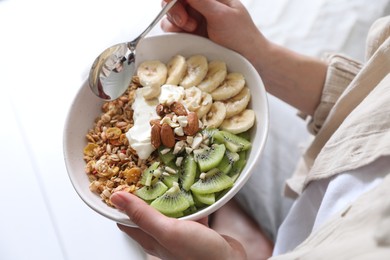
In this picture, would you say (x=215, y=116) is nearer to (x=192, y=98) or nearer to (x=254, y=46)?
(x=192, y=98)

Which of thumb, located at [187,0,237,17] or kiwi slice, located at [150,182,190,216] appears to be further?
thumb, located at [187,0,237,17]

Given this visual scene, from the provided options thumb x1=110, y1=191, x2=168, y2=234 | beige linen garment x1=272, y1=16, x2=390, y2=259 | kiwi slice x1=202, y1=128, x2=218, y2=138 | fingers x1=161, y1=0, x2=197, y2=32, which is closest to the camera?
beige linen garment x1=272, y1=16, x2=390, y2=259

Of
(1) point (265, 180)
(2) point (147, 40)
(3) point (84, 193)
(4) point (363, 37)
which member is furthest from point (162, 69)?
(4) point (363, 37)

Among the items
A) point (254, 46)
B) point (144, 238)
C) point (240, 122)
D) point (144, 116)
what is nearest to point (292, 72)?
point (254, 46)

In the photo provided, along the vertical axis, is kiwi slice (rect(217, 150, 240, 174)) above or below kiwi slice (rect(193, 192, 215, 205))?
above

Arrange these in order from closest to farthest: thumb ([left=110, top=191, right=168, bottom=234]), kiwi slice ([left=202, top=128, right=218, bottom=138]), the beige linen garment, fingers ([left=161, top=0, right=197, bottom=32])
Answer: the beige linen garment < thumb ([left=110, top=191, right=168, bottom=234]) < kiwi slice ([left=202, top=128, right=218, bottom=138]) < fingers ([left=161, top=0, right=197, bottom=32])

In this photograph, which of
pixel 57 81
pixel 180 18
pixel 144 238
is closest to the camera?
pixel 144 238

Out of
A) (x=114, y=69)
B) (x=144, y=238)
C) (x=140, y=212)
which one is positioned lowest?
(x=144, y=238)

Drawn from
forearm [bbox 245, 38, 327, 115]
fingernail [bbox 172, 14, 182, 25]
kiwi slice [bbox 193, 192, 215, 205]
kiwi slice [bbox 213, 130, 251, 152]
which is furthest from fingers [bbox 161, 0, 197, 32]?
kiwi slice [bbox 193, 192, 215, 205]

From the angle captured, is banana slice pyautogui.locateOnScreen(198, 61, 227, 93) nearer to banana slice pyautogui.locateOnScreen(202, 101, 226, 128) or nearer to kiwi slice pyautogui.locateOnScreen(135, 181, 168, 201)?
banana slice pyautogui.locateOnScreen(202, 101, 226, 128)
